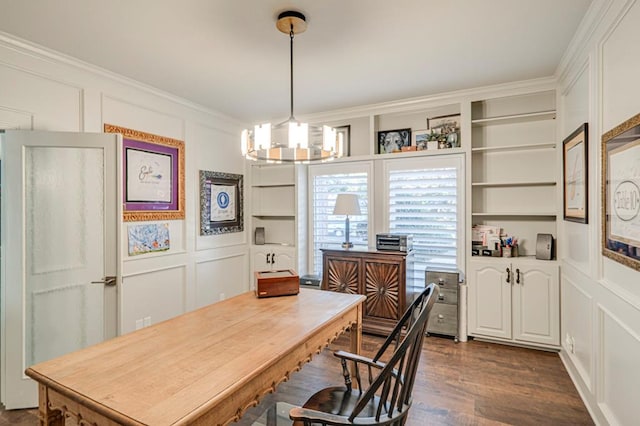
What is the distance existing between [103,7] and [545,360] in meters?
4.42

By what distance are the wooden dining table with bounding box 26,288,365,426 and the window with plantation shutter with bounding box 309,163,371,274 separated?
2335 mm

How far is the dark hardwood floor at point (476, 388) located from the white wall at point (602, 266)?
0.70ft

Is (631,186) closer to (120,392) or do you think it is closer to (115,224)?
(120,392)

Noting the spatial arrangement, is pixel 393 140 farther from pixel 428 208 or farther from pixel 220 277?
pixel 220 277

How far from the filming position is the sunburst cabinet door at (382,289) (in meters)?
3.66

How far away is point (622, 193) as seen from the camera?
1.80 metres

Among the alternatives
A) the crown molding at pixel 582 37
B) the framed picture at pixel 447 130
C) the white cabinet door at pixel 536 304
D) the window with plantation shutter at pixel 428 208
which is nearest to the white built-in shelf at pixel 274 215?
the window with plantation shutter at pixel 428 208

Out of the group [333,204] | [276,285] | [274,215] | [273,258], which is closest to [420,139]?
[333,204]

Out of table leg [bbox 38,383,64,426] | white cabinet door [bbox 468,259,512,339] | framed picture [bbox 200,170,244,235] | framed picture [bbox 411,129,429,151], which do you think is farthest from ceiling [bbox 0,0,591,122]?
table leg [bbox 38,383,64,426]

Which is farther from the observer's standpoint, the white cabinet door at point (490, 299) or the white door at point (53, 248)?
the white cabinet door at point (490, 299)

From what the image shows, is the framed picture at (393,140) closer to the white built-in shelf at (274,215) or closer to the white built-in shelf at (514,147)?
the white built-in shelf at (514,147)

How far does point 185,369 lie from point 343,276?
2.70m

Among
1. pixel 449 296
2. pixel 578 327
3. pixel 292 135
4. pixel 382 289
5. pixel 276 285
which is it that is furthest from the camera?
pixel 382 289

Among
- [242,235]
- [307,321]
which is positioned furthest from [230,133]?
[307,321]
